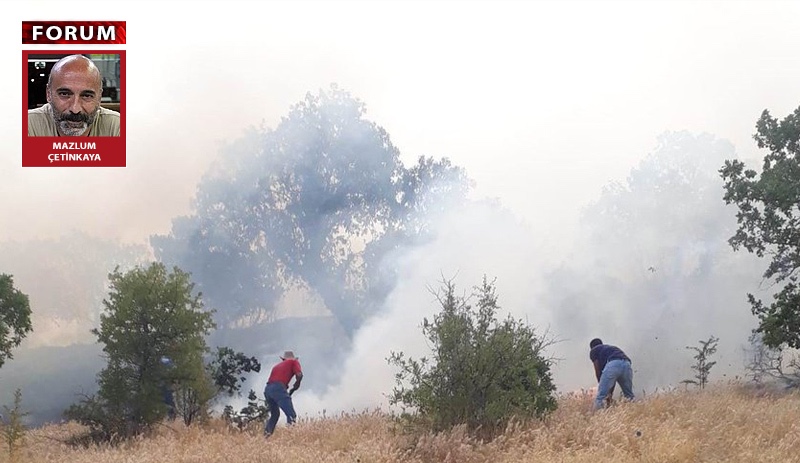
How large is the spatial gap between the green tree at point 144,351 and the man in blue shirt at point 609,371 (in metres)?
8.16

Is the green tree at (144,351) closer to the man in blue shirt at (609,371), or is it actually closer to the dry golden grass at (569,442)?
the dry golden grass at (569,442)

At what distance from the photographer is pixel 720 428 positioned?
10164 millimetres

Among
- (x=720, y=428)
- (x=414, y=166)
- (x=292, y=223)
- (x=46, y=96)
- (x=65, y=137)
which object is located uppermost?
(x=414, y=166)

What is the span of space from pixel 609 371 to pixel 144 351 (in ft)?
30.3

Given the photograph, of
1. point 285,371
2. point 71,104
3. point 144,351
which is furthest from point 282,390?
point 71,104

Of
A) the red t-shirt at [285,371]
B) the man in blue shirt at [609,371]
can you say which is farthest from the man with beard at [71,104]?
the man in blue shirt at [609,371]

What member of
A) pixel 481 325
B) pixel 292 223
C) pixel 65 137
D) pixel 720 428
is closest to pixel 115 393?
pixel 65 137

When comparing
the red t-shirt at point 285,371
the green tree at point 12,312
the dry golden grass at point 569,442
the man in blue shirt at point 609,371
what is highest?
the green tree at point 12,312

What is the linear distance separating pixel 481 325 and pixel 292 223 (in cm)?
2450

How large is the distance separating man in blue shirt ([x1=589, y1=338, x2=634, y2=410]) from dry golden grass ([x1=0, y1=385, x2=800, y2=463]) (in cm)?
73

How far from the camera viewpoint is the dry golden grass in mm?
8992

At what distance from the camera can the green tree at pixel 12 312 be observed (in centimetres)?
1983

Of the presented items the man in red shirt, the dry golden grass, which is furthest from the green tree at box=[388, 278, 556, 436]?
the man in red shirt

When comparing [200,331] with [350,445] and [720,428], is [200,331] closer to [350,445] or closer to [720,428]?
[350,445]
